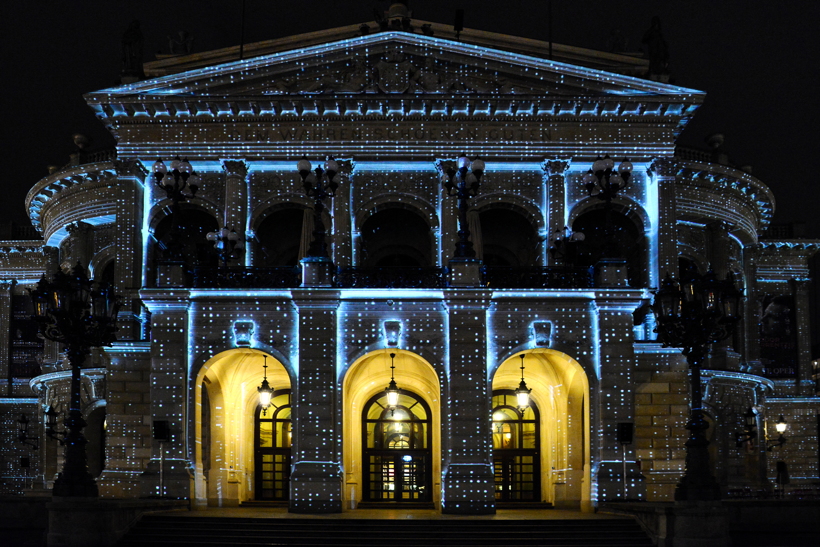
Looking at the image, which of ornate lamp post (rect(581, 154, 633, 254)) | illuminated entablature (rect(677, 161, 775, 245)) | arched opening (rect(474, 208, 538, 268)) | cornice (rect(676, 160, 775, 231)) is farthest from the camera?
illuminated entablature (rect(677, 161, 775, 245))

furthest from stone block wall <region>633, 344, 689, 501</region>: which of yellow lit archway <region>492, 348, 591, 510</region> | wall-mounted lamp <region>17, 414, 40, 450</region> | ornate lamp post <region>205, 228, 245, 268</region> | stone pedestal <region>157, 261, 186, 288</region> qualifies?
wall-mounted lamp <region>17, 414, 40, 450</region>

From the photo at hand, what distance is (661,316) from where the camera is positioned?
25.5m

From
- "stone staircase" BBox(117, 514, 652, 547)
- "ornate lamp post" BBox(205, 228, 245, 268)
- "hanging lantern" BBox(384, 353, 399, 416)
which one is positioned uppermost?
"ornate lamp post" BBox(205, 228, 245, 268)

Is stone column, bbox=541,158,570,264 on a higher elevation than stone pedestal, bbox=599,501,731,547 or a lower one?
higher

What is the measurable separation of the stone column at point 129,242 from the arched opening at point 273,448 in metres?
5.29

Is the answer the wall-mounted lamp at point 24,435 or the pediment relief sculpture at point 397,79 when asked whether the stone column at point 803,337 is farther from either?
the wall-mounted lamp at point 24,435

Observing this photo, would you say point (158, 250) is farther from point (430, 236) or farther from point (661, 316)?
point (661, 316)

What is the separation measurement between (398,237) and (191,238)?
814 cm

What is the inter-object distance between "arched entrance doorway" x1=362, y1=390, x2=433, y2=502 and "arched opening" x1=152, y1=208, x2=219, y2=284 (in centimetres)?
760

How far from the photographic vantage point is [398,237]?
4216 centimetres

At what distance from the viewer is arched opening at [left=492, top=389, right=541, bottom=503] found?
123 ft

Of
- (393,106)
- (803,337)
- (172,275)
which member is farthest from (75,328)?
(803,337)

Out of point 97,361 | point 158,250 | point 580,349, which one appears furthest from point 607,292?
point 97,361

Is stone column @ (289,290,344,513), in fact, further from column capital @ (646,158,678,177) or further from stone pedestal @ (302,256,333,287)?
column capital @ (646,158,678,177)
